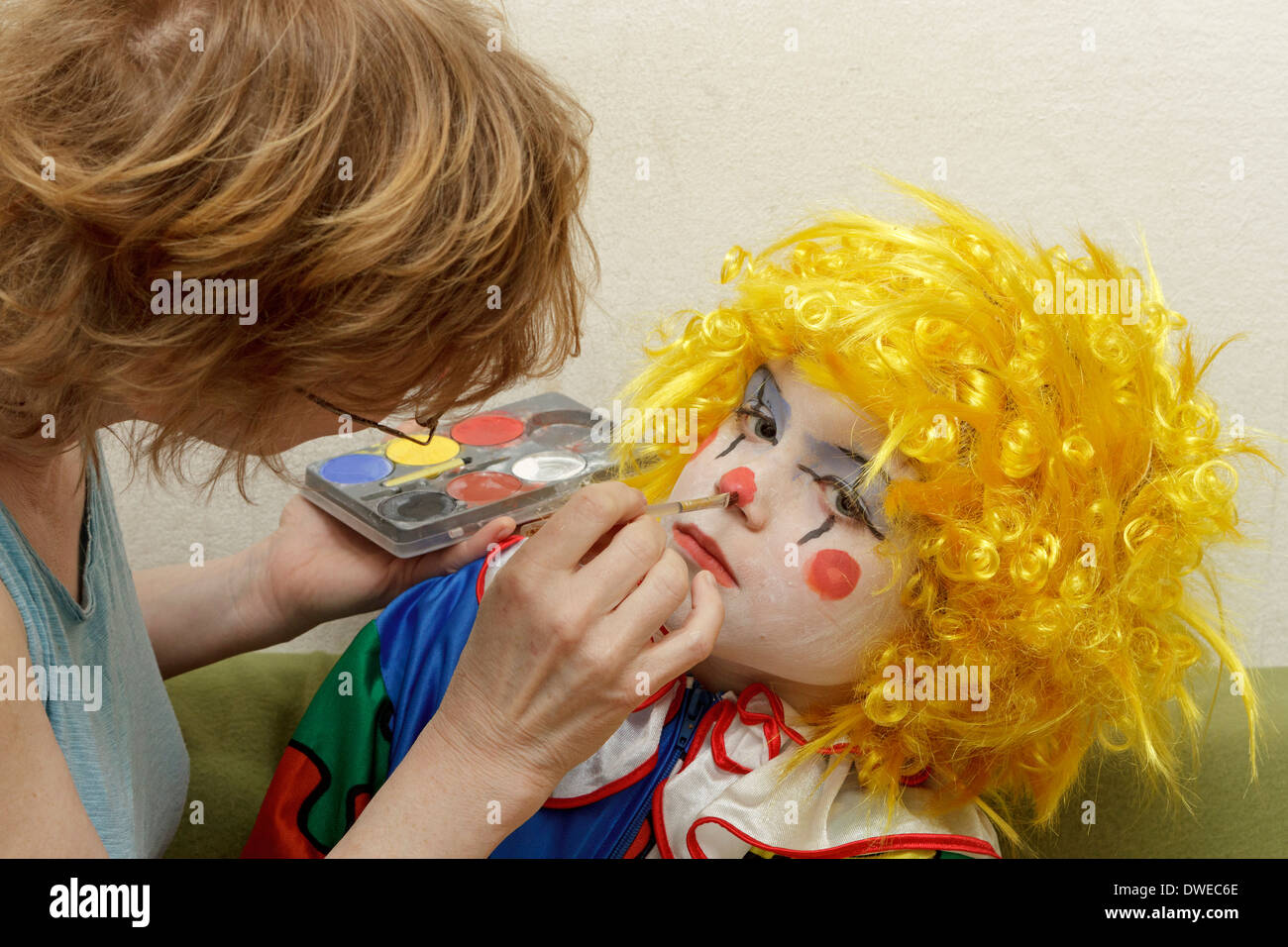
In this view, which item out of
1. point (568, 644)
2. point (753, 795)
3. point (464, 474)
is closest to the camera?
point (568, 644)

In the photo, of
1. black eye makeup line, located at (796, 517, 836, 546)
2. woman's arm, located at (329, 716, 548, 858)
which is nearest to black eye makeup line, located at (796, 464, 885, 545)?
black eye makeup line, located at (796, 517, 836, 546)

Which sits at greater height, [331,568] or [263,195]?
[263,195]

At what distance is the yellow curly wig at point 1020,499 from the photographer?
3.22 feet

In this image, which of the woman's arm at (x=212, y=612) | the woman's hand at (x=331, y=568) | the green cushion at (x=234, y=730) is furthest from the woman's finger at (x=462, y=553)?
the green cushion at (x=234, y=730)

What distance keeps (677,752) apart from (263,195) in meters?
0.64

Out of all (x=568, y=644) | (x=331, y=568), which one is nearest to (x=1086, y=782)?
(x=568, y=644)

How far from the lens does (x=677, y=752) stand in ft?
3.54

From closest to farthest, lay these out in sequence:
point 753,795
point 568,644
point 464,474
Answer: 1. point 568,644
2. point 753,795
3. point 464,474

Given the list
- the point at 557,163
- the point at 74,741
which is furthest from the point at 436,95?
the point at 74,741

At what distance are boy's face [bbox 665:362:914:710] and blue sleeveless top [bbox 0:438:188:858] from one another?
1.72ft

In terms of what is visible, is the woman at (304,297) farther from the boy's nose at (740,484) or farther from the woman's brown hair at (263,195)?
the boy's nose at (740,484)

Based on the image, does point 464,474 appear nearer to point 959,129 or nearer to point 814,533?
point 814,533

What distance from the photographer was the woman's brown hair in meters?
0.70

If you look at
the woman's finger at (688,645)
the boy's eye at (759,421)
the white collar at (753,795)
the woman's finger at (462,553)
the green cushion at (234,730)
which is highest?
the boy's eye at (759,421)
